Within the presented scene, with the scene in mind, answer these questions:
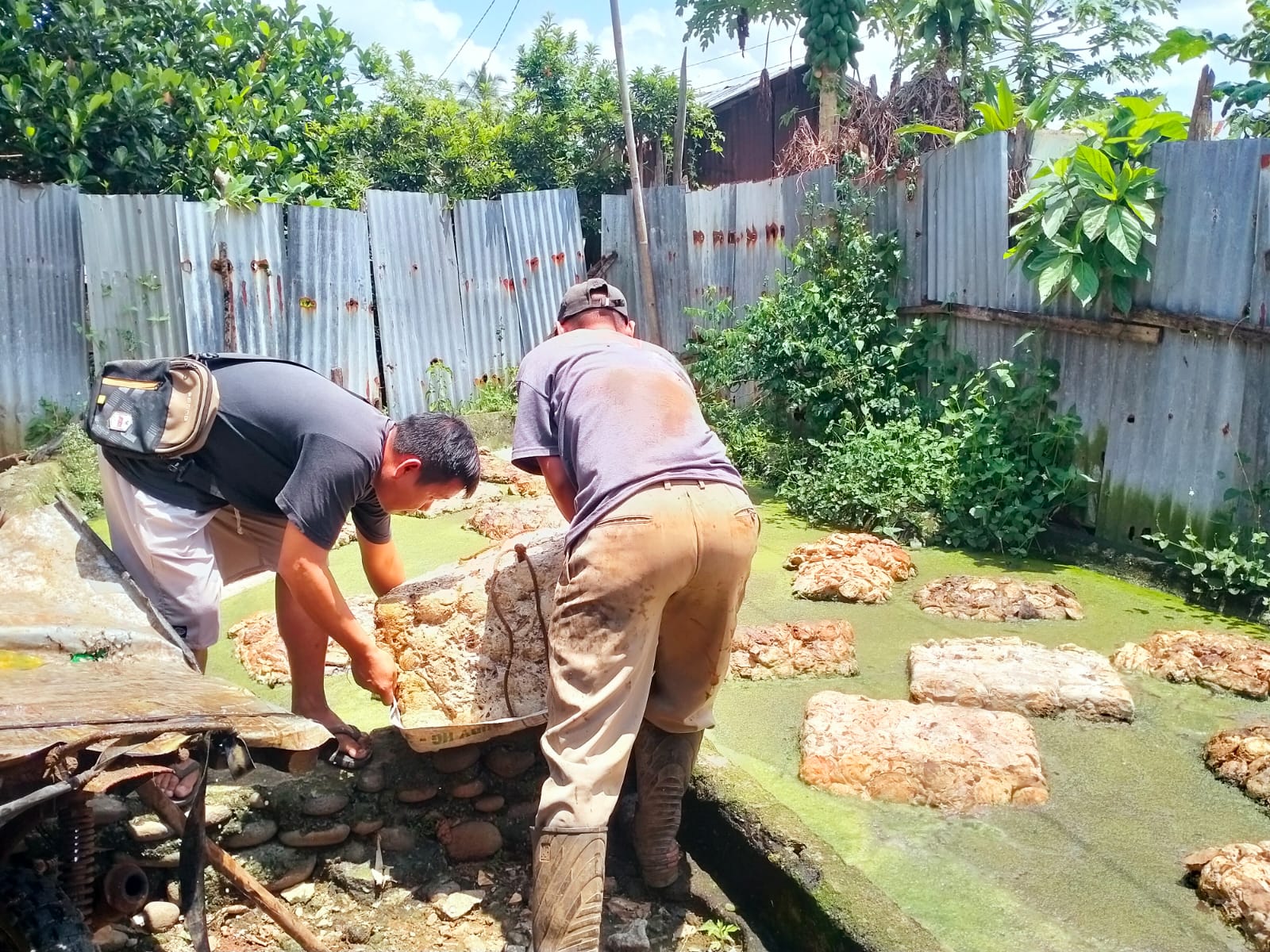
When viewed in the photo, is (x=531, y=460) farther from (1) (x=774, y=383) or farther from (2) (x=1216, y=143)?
(1) (x=774, y=383)

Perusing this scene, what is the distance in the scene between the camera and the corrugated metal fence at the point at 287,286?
294 inches

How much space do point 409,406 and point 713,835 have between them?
6.56 m

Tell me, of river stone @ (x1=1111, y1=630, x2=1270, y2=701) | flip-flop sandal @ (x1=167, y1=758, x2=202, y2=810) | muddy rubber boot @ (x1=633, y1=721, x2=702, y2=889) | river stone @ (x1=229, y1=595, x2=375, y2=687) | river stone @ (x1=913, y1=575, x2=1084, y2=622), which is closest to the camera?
flip-flop sandal @ (x1=167, y1=758, x2=202, y2=810)

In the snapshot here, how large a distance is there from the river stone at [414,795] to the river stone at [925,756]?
1260 mm

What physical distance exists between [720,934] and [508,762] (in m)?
0.94

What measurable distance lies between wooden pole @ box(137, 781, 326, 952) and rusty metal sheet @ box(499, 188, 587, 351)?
766 cm

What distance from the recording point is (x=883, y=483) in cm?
662

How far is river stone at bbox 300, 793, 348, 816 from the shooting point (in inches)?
129

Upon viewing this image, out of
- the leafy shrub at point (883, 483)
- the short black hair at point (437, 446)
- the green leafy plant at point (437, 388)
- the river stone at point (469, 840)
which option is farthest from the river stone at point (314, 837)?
the green leafy plant at point (437, 388)

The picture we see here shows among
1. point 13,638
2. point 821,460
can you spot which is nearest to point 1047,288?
point 821,460

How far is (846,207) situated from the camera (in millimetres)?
7789

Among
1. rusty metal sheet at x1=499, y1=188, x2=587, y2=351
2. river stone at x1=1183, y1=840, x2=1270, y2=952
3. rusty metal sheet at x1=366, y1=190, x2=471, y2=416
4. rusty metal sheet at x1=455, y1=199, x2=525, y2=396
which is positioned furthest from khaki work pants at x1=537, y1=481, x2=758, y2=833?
rusty metal sheet at x1=499, y1=188, x2=587, y2=351

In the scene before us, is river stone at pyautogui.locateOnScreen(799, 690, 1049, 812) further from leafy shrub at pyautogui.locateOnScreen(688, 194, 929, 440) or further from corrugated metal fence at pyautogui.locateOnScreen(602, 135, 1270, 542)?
leafy shrub at pyautogui.locateOnScreen(688, 194, 929, 440)

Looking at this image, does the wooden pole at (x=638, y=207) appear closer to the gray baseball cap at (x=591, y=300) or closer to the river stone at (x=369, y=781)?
the gray baseball cap at (x=591, y=300)
